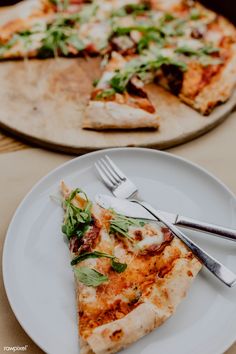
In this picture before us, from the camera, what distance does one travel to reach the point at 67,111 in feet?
9.52

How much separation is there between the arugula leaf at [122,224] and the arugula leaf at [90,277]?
0.68 ft

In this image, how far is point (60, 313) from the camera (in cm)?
197

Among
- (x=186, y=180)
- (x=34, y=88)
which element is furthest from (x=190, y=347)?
(x=34, y=88)

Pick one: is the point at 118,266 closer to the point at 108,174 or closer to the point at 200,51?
the point at 108,174

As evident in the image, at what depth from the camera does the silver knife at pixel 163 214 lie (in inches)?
84.0

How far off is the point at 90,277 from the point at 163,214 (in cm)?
45

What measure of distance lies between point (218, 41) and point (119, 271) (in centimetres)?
192

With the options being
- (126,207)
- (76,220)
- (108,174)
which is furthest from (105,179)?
(76,220)

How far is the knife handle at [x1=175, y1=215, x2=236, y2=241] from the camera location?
6.98 ft

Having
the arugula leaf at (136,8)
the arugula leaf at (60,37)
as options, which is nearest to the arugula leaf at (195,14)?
the arugula leaf at (136,8)

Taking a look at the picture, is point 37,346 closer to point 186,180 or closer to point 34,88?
point 186,180

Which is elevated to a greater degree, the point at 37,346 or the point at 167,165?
the point at 167,165

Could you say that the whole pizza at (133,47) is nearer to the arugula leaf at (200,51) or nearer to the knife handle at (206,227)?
the arugula leaf at (200,51)

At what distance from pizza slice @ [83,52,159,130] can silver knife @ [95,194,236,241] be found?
0.64 meters
